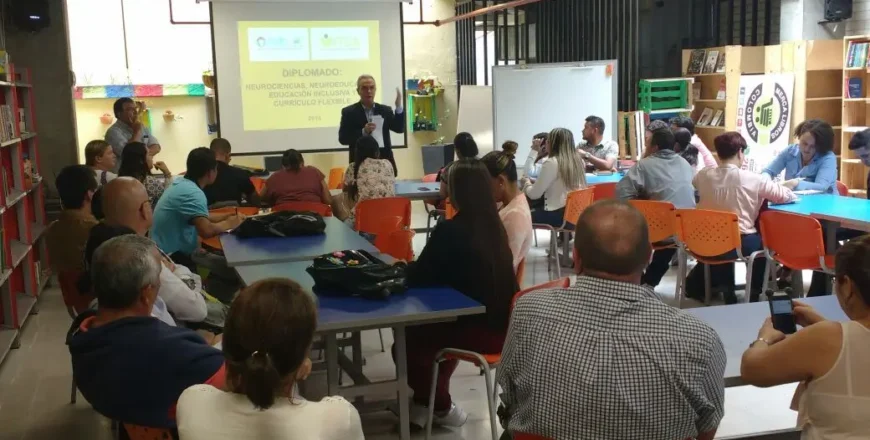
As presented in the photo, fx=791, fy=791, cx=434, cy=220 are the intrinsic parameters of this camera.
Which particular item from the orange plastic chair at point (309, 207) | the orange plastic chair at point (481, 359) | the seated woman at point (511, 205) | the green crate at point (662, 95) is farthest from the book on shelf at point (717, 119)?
the orange plastic chair at point (481, 359)

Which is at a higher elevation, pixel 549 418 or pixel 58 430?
pixel 549 418

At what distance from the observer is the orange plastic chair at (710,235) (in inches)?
196

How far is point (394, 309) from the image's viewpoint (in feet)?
9.23

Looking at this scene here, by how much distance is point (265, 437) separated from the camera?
1.56 meters

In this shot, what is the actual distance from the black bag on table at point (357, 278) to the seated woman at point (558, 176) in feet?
11.1

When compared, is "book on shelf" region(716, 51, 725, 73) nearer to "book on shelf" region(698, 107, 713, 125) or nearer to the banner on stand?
the banner on stand

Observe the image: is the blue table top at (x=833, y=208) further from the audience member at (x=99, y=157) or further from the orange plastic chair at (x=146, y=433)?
the audience member at (x=99, y=157)

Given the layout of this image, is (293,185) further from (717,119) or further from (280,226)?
(717,119)

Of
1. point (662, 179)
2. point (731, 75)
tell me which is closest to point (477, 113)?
point (731, 75)

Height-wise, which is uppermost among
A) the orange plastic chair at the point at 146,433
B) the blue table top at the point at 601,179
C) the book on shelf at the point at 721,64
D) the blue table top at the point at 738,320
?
the book on shelf at the point at 721,64

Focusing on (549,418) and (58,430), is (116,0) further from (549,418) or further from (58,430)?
(549,418)

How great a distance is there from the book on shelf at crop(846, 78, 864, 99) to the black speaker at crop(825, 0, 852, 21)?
0.92m

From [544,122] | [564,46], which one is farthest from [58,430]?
[564,46]

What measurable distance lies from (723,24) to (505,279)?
840cm
